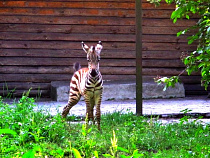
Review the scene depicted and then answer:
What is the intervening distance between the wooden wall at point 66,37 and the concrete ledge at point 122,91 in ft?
2.56

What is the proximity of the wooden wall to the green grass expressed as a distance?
614cm

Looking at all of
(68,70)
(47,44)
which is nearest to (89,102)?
(68,70)

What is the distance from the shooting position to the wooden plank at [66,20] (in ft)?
48.9

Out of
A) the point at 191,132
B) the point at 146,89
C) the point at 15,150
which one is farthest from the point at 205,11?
the point at 146,89

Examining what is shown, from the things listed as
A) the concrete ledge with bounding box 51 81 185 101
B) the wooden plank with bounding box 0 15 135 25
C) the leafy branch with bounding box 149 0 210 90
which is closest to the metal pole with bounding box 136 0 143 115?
the leafy branch with bounding box 149 0 210 90

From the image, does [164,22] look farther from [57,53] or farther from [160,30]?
→ [57,53]

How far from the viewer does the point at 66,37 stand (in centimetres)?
1514

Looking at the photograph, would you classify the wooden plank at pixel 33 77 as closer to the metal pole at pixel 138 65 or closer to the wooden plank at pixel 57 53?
the wooden plank at pixel 57 53

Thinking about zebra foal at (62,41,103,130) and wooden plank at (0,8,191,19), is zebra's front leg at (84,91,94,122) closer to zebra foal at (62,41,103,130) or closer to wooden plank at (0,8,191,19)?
zebra foal at (62,41,103,130)

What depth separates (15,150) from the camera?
662cm

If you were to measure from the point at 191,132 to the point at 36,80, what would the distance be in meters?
7.28

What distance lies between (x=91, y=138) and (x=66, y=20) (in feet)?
26.6

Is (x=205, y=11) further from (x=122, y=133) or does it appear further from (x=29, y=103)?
(x=29, y=103)

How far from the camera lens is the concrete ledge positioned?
14184mm
